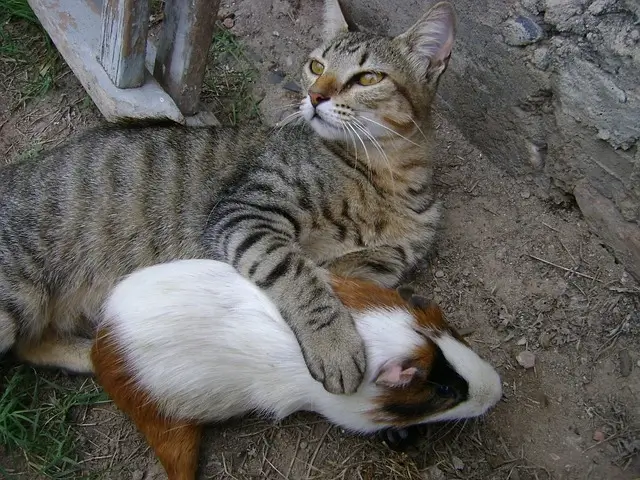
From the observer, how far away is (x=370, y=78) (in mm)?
2709

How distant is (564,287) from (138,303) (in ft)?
5.96

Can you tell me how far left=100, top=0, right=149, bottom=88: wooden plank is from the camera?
294 cm

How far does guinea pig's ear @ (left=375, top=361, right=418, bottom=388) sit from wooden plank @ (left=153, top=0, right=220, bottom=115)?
177 cm

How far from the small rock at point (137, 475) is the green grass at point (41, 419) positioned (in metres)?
0.22

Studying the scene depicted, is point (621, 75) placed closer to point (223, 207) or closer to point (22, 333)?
point (223, 207)

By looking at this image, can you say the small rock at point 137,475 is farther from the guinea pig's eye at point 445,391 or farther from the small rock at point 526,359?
the small rock at point 526,359

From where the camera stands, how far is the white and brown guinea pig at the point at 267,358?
2256mm

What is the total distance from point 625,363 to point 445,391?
0.94 meters

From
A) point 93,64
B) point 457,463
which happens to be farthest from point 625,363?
point 93,64

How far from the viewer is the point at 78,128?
3.56 m

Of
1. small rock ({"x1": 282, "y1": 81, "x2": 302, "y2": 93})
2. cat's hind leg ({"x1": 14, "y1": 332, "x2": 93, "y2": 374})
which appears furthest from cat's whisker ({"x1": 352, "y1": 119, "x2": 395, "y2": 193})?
cat's hind leg ({"x1": 14, "y1": 332, "x2": 93, "y2": 374})

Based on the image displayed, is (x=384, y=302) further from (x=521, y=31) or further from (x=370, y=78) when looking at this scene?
(x=521, y=31)

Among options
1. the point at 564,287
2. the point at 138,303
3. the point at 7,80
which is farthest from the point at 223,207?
the point at 7,80

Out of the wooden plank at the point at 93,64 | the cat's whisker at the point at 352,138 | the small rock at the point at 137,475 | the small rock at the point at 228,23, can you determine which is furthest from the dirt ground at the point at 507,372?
the small rock at the point at 228,23
